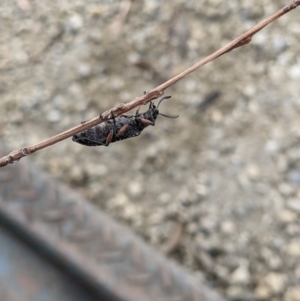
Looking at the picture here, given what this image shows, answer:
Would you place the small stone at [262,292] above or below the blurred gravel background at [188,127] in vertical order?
below

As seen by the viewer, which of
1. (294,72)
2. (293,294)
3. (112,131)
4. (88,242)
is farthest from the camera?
(294,72)

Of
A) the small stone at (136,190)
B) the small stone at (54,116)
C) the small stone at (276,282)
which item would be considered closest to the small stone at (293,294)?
the small stone at (276,282)

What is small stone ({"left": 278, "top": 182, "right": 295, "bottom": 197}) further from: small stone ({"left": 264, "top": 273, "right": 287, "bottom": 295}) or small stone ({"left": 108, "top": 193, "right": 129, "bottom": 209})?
small stone ({"left": 108, "top": 193, "right": 129, "bottom": 209})

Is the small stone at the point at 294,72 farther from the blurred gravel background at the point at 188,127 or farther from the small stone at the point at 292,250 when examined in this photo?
the small stone at the point at 292,250

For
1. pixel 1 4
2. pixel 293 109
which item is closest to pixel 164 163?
pixel 293 109

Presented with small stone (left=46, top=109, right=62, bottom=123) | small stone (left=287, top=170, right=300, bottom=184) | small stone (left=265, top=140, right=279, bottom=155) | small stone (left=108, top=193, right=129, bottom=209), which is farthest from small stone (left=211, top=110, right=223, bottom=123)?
small stone (left=46, top=109, right=62, bottom=123)

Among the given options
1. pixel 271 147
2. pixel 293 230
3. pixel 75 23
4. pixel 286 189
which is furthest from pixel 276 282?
pixel 75 23

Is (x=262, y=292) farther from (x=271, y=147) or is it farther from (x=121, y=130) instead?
(x=121, y=130)
